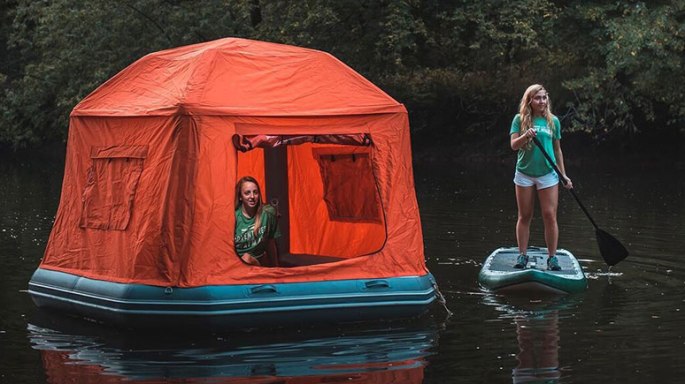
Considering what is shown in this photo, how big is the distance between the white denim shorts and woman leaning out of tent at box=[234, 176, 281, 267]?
274 cm

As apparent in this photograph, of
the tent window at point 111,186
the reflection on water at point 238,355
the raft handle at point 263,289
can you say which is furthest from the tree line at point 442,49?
the reflection on water at point 238,355

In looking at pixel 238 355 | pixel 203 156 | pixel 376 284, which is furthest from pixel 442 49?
pixel 238 355

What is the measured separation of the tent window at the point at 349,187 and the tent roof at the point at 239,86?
5.22 feet

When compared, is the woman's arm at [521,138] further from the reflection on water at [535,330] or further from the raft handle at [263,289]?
the raft handle at [263,289]

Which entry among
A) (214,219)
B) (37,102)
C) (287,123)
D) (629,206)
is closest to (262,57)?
(287,123)

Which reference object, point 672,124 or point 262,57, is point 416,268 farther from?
point 672,124

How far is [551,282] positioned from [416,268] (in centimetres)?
169

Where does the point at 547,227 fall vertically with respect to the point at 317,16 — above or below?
below

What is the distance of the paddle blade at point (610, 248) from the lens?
1354cm

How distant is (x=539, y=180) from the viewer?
511 inches

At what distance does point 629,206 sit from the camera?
21.7 m

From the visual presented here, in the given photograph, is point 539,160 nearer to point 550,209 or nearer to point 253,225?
point 550,209

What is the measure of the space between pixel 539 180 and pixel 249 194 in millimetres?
3125

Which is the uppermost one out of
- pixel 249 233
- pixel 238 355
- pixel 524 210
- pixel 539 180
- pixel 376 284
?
pixel 539 180
